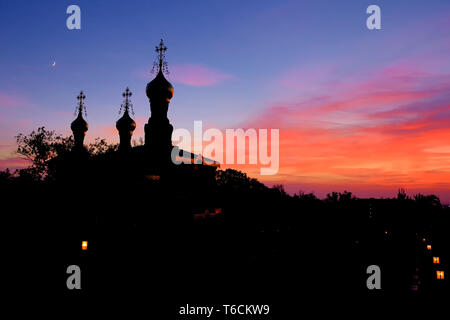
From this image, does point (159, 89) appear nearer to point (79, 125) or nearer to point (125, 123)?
point (125, 123)

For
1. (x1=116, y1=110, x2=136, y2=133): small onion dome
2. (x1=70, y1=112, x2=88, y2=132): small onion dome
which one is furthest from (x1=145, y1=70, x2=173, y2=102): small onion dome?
(x1=70, y1=112, x2=88, y2=132): small onion dome

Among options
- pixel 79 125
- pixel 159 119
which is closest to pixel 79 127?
pixel 79 125

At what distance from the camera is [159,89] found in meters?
25.7

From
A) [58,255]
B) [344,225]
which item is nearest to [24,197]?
[58,255]

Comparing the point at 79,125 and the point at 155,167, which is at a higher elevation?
the point at 79,125

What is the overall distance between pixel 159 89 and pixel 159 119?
237 centimetres

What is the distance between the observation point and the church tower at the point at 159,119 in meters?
25.7

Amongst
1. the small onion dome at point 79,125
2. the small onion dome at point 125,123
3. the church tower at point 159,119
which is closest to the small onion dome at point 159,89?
the church tower at point 159,119

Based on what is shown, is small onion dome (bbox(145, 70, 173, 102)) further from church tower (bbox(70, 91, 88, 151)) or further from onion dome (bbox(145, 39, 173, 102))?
church tower (bbox(70, 91, 88, 151))

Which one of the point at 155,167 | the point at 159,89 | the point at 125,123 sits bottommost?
the point at 155,167

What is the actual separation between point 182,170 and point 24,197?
13084 mm

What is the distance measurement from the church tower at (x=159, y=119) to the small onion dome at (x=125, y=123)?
6.81 metres

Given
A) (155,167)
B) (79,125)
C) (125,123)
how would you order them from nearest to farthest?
(155,167), (125,123), (79,125)

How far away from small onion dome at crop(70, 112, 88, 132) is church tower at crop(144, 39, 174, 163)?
1425cm
